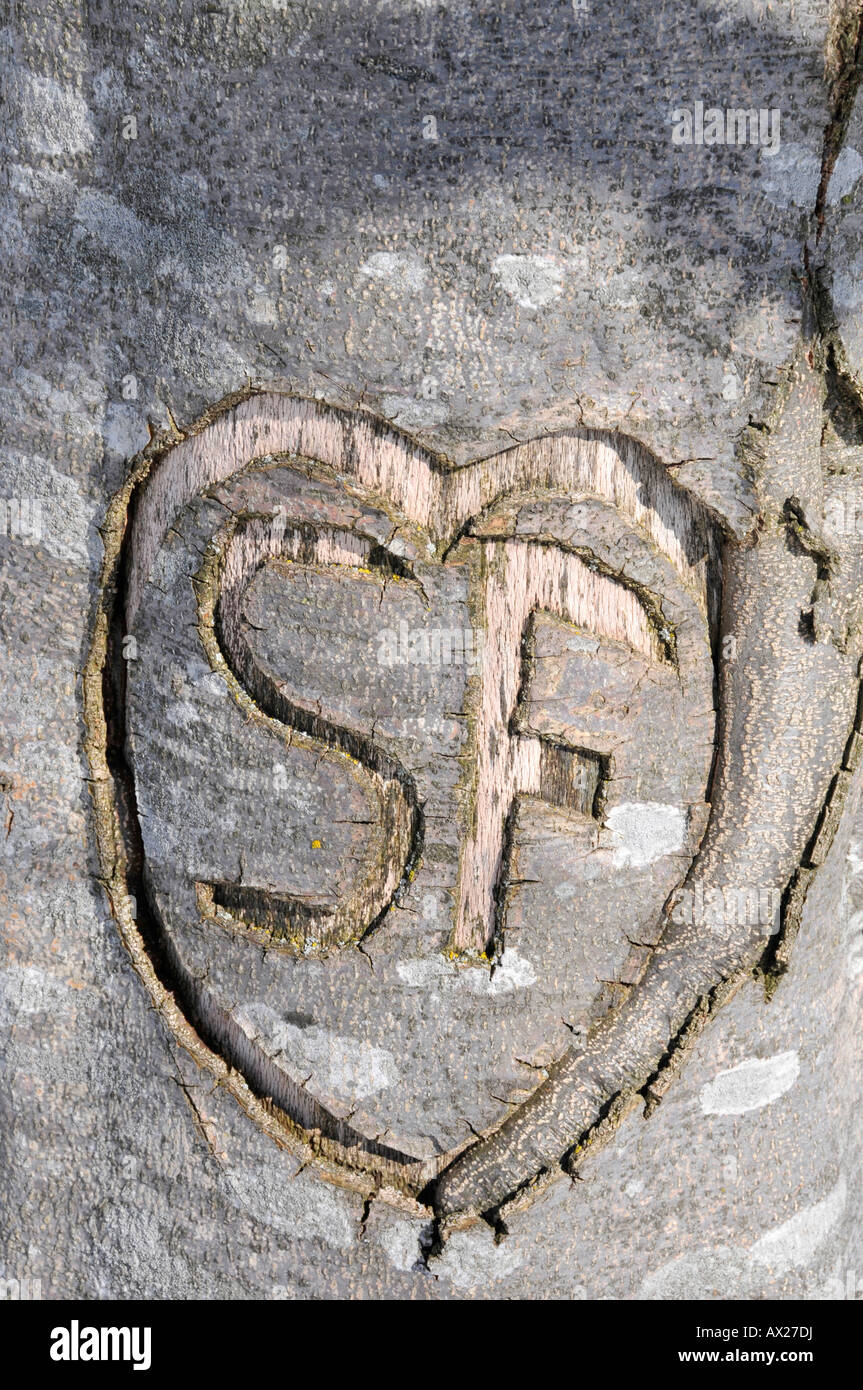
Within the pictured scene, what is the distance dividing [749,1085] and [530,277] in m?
1.24

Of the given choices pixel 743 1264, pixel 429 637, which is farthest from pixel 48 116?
pixel 743 1264

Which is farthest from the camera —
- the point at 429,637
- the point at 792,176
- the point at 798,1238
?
the point at 798,1238

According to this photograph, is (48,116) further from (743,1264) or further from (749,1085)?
(743,1264)

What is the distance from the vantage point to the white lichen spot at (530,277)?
4.84ft

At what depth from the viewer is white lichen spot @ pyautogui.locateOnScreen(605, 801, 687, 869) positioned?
1605mm

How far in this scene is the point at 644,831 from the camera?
5.31 feet

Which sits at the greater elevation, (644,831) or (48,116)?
(48,116)

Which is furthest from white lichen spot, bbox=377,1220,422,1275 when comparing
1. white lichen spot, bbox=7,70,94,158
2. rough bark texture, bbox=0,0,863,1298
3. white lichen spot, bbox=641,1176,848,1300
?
white lichen spot, bbox=7,70,94,158

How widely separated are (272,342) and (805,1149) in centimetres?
150

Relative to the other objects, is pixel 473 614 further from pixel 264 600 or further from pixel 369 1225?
pixel 369 1225

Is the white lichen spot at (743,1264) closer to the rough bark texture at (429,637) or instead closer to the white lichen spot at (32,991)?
the rough bark texture at (429,637)

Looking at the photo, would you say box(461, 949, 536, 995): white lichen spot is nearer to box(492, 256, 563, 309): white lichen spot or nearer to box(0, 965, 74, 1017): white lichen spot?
box(0, 965, 74, 1017): white lichen spot

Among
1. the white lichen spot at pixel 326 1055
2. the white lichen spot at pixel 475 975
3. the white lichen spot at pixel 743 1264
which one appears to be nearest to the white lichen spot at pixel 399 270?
the white lichen spot at pixel 475 975
